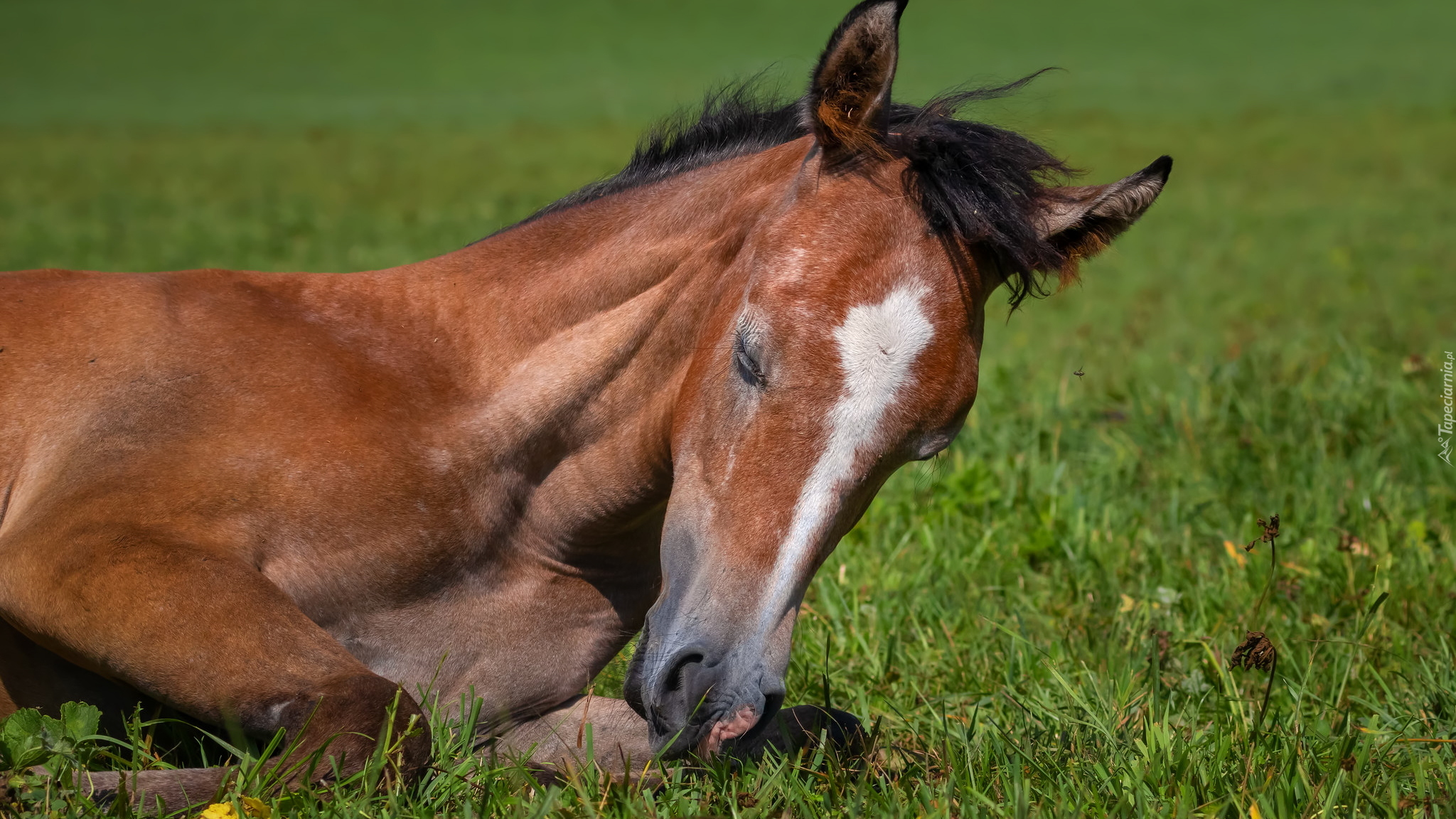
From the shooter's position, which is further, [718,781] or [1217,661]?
[1217,661]

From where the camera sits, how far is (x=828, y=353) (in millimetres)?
2469

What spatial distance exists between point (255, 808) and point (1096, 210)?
216 cm

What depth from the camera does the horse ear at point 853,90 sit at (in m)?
2.63

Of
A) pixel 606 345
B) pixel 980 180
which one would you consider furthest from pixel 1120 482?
pixel 606 345

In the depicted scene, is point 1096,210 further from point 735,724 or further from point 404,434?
point 404,434

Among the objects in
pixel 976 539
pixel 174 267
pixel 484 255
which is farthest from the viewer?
pixel 174 267

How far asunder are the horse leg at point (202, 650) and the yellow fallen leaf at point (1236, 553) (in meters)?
2.86

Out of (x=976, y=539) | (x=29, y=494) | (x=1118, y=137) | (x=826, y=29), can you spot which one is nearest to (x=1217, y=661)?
(x=976, y=539)

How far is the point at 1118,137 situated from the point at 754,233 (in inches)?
882

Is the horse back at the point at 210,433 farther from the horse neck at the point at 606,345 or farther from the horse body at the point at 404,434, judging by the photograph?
the horse neck at the point at 606,345

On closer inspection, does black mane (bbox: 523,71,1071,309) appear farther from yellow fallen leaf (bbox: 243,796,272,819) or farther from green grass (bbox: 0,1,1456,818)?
yellow fallen leaf (bbox: 243,796,272,819)

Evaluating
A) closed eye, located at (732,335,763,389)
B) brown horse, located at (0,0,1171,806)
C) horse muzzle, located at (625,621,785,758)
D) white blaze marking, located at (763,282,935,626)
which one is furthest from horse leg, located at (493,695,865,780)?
closed eye, located at (732,335,763,389)

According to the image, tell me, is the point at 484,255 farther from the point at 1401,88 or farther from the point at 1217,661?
the point at 1401,88

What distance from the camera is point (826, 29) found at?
134 feet
